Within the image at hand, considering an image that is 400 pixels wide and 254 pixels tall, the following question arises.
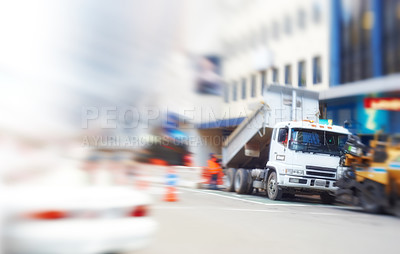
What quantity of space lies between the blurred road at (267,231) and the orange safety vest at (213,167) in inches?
265

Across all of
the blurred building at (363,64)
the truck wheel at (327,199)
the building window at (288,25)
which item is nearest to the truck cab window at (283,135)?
the blurred building at (363,64)

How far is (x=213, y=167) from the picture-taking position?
16.9 meters

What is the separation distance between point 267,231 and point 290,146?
5.46 metres

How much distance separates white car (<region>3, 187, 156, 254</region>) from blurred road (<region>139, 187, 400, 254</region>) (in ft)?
3.30

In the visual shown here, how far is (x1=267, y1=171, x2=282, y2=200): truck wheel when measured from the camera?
12227 mm

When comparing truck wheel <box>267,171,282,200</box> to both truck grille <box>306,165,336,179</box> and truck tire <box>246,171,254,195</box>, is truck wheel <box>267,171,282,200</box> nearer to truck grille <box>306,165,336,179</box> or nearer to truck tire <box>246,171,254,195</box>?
truck grille <box>306,165,336,179</box>

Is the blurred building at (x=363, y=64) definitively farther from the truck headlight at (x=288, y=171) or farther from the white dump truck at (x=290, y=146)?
the truck headlight at (x=288, y=171)

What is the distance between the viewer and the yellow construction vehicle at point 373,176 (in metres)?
9.49

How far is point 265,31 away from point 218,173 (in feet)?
30.6

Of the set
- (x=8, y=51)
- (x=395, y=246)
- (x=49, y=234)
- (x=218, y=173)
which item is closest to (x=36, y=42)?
(x=8, y=51)

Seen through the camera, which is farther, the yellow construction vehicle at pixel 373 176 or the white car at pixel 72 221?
the yellow construction vehicle at pixel 373 176

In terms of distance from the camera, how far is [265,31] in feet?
26.6

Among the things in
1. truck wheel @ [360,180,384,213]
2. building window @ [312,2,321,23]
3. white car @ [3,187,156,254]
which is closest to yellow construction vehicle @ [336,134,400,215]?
truck wheel @ [360,180,384,213]

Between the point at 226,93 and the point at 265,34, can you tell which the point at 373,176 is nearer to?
the point at 226,93
